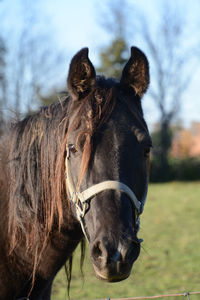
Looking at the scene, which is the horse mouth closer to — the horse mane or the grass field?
the horse mane

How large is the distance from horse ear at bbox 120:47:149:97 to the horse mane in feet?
0.45

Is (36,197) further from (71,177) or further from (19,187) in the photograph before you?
(71,177)

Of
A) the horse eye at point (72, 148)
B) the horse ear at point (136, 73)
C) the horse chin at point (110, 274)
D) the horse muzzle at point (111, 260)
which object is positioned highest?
the horse ear at point (136, 73)

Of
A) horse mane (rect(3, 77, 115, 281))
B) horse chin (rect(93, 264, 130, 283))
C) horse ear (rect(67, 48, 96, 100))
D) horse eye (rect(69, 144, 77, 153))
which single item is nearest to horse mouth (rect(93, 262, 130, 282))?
horse chin (rect(93, 264, 130, 283))

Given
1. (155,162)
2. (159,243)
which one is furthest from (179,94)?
(159,243)

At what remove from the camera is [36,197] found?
2.34 meters

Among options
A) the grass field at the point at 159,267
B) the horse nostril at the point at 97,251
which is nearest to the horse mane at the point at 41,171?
the horse nostril at the point at 97,251

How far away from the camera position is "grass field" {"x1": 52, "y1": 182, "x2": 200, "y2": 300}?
556 centimetres

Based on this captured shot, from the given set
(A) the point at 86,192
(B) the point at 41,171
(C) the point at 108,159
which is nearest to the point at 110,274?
(A) the point at 86,192

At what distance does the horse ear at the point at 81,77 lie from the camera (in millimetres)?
2201

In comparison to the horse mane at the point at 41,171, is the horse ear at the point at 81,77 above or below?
above

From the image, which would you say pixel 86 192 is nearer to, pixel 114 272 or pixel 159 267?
pixel 114 272

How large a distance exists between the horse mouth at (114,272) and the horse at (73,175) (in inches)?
0.6

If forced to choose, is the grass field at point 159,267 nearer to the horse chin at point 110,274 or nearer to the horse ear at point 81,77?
the horse chin at point 110,274
